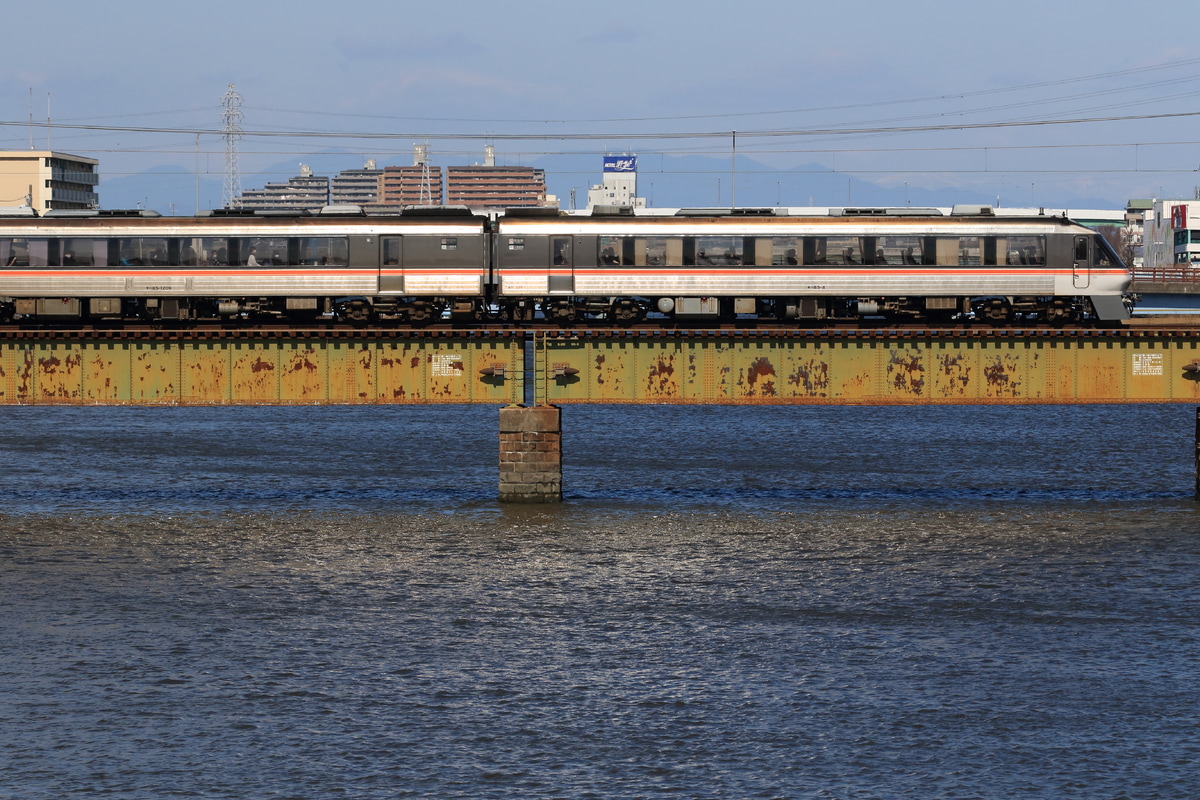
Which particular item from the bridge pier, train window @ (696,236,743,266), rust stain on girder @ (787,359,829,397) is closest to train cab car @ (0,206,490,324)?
train window @ (696,236,743,266)

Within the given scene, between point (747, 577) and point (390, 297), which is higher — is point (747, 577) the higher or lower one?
the lower one

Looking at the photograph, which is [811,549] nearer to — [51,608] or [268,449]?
[51,608]

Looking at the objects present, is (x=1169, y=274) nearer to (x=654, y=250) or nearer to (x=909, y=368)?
(x=654, y=250)

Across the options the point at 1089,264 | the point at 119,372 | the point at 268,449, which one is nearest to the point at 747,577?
the point at 119,372

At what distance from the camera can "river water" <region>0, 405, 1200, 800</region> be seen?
19.6 meters

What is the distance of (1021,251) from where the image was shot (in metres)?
51.5

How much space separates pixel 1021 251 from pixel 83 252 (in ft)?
108

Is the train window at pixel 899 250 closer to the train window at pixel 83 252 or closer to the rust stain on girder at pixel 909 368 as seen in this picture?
the rust stain on girder at pixel 909 368

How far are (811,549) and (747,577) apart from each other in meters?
3.94

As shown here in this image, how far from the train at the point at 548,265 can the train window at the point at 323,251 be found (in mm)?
49

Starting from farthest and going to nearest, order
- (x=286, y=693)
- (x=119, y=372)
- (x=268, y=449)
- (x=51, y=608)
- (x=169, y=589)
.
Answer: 1. (x=268, y=449)
2. (x=119, y=372)
3. (x=169, y=589)
4. (x=51, y=608)
5. (x=286, y=693)

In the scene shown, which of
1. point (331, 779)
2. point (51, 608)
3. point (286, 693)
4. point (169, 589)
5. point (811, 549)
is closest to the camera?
point (331, 779)

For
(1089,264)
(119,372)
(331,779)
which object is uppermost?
(1089,264)

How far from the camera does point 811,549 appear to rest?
3528 centimetres
